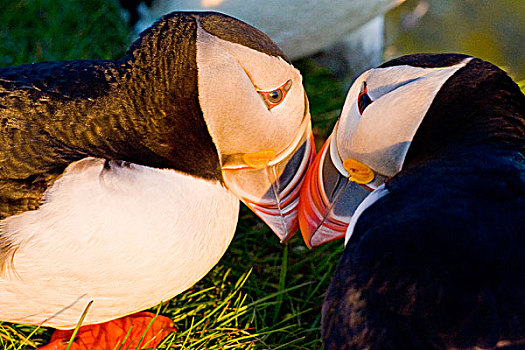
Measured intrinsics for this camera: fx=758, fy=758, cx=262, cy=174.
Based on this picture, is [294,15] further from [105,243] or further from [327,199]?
[105,243]

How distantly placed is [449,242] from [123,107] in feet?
4.04

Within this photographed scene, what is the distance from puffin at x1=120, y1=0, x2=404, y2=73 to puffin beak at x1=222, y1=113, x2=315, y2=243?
1.17 meters

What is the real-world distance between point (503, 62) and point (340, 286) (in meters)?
3.61

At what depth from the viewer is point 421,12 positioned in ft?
20.7

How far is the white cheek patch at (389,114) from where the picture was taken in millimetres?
2584

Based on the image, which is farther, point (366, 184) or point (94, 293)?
point (366, 184)

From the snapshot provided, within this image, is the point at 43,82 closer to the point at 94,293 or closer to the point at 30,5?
the point at 94,293

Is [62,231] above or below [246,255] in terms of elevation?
above

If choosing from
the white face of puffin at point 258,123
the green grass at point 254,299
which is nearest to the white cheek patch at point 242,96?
the white face of puffin at point 258,123

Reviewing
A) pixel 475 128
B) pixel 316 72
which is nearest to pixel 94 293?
pixel 475 128

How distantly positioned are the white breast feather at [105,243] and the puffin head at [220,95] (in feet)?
0.49

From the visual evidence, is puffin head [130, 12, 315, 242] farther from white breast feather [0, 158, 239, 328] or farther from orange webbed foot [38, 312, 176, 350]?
A: orange webbed foot [38, 312, 176, 350]

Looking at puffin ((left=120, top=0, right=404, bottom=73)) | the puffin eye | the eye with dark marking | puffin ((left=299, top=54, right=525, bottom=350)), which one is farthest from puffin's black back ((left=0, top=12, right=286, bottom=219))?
puffin ((left=120, top=0, right=404, bottom=73))

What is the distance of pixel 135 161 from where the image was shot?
8.77 feet
